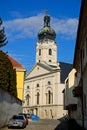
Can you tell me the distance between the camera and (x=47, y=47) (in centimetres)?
11319

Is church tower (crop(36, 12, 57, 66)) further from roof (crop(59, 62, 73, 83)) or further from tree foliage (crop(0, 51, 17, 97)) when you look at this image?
tree foliage (crop(0, 51, 17, 97))

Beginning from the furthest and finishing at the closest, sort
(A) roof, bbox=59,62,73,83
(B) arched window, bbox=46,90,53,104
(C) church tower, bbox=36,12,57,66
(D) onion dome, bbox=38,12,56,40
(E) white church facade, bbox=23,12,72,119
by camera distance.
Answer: (D) onion dome, bbox=38,12,56,40, (C) church tower, bbox=36,12,57,66, (A) roof, bbox=59,62,73,83, (B) arched window, bbox=46,90,53,104, (E) white church facade, bbox=23,12,72,119

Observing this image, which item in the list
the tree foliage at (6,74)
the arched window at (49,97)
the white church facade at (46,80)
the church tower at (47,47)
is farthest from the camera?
the church tower at (47,47)

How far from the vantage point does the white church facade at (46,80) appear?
95.7 meters

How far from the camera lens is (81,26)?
62.0 ft

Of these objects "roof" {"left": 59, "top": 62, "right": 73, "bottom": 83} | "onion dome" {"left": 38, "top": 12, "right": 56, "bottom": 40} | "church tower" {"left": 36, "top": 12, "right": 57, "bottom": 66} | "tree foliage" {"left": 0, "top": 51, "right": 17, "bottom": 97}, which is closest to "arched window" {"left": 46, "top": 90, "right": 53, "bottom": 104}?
"roof" {"left": 59, "top": 62, "right": 73, "bottom": 83}

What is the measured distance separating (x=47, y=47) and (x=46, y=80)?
15.7 metres

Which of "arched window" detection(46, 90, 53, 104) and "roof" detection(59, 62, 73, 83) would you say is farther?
"roof" detection(59, 62, 73, 83)

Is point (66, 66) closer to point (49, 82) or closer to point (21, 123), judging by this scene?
point (49, 82)

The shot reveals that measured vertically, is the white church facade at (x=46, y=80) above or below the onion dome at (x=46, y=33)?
below

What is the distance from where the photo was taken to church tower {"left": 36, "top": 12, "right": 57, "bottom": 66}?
112m

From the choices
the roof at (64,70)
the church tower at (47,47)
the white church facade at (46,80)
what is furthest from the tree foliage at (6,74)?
the church tower at (47,47)

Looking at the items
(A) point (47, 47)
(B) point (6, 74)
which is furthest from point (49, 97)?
(B) point (6, 74)

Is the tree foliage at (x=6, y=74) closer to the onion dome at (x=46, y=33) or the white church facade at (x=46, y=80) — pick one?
the white church facade at (x=46, y=80)
